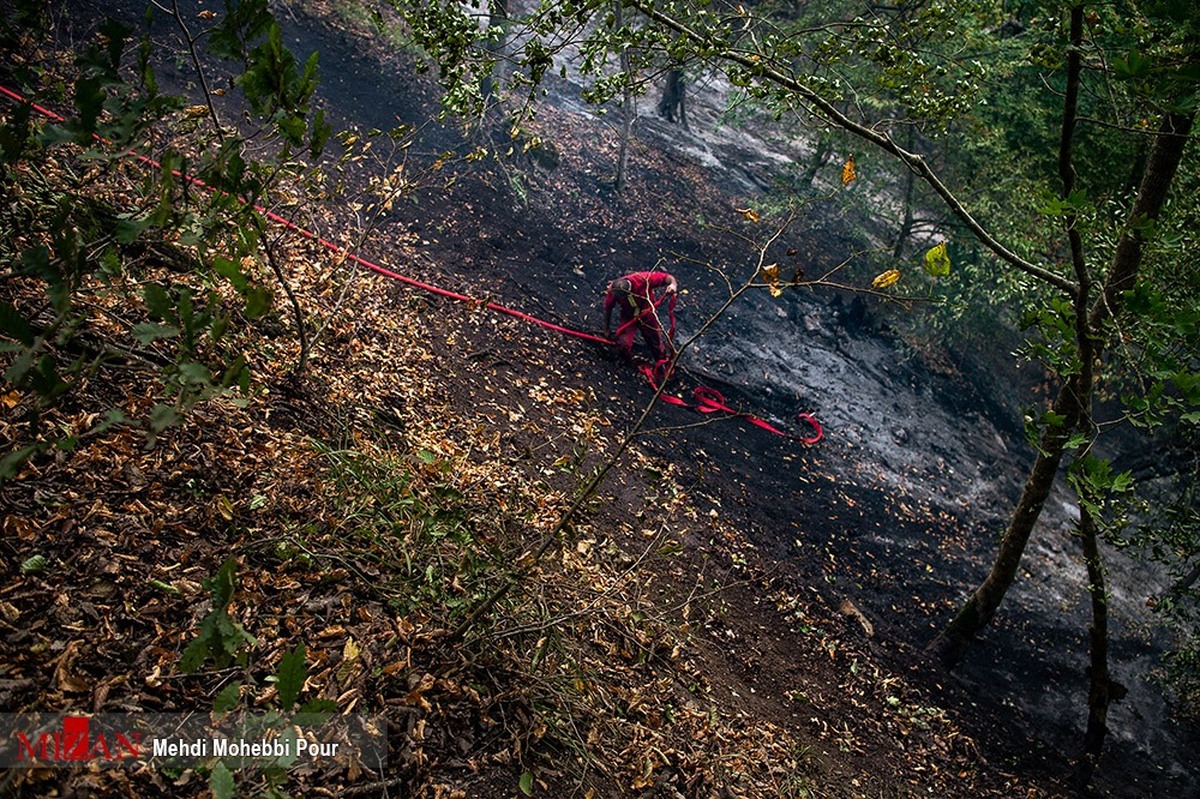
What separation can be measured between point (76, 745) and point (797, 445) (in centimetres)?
909

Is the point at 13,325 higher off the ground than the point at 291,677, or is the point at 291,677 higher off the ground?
the point at 13,325

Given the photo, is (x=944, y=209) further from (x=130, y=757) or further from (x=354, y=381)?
(x=130, y=757)

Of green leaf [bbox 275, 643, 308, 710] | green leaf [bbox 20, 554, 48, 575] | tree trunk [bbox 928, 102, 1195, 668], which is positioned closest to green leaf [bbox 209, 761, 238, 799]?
green leaf [bbox 275, 643, 308, 710]

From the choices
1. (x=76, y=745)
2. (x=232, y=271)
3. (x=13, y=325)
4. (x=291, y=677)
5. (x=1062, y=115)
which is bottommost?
(x=76, y=745)

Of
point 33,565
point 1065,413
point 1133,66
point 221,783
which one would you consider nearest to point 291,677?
point 221,783

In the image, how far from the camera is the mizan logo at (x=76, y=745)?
1970mm

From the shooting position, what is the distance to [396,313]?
714cm

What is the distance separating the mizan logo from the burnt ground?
2.33m

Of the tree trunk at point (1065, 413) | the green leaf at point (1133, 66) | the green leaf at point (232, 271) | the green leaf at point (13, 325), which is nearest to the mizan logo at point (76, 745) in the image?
the green leaf at point (13, 325)

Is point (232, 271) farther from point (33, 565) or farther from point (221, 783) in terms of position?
point (33, 565)

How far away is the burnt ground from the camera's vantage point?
259 inches

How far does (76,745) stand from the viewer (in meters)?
2.04

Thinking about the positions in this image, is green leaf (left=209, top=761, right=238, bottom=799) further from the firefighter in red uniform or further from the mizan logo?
the firefighter in red uniform

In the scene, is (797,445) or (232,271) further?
(797,445)
